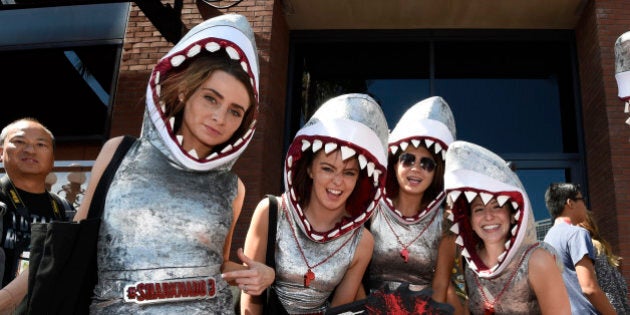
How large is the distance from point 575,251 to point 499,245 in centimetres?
141

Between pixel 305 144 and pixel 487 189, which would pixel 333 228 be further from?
pixel 487 189

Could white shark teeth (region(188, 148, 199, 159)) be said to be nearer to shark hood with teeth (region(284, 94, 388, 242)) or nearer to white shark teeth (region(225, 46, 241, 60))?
white shark teeth (region(225, 46, 241, 60))

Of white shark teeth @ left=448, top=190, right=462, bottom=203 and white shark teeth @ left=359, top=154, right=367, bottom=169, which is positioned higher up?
white shark teeth @ left=359, top=154, right=367, bottom=169

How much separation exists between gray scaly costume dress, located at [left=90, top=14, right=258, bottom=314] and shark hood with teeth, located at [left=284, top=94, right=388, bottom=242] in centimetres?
44

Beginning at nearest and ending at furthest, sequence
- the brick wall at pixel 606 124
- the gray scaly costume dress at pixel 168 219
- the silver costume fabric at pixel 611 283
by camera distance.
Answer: the gray scaly costume dress at pixel 168 219 → the silver costume fabric at pixel 611 283 → the brick wall at pixel 606 124

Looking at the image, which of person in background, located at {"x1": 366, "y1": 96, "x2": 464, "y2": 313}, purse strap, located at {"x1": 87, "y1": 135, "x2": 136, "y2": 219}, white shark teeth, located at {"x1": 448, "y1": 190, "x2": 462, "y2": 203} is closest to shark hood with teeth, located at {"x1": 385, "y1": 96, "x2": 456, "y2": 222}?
person in background, located at {"x1": 366, "y1": 96, "x2": 464, "y2": 313}

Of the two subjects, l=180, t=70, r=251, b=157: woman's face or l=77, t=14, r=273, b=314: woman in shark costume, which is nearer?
l=77, t=14, r=273, b=314: woman in shark costume

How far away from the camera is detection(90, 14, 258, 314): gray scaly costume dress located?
5.49 ft

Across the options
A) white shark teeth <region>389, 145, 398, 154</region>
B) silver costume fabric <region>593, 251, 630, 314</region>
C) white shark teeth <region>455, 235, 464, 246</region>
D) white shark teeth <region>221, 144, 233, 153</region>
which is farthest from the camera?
silver costume fabric <region>593, 251, 630, 314</region>

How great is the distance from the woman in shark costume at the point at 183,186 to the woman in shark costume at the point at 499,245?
3.28 ft

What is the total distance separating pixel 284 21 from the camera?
6168 millimetres

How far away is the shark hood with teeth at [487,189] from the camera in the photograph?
227 centimetres

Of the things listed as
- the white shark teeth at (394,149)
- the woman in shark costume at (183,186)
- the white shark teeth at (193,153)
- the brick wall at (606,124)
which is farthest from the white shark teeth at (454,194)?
the brick wall at (606,124)

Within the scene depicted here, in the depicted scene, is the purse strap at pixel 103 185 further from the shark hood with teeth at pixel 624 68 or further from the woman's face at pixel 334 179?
the shark hood with teeth at pixel 624 68
